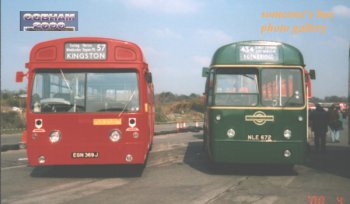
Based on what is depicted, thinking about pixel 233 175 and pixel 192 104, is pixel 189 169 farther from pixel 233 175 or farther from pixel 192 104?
pixel 192 104

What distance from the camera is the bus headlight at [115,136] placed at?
9.97 meters

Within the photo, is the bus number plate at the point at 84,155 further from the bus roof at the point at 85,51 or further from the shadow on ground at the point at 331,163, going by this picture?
the shadow on ground at the point at 331,163

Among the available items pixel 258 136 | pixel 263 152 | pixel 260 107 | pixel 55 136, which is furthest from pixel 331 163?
pixel 55 136

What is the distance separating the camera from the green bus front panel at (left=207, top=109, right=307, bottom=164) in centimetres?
1066

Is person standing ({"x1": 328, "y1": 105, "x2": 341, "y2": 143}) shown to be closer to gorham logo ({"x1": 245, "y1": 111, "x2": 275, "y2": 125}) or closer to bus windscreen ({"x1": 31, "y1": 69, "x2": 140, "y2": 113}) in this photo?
gorham logo ({"x1": 245, "y1": 111, "x2": 275, "y2": 125})

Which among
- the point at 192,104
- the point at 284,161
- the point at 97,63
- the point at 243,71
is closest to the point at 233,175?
the point at 284,161

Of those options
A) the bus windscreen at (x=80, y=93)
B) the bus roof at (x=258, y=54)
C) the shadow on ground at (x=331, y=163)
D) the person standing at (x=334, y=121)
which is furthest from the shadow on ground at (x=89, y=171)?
the person standing at (x=334, y=121)

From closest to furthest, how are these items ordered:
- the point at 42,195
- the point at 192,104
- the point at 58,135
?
1. the point at 42,195
2. the point at 58,135
3. the point at 192,104

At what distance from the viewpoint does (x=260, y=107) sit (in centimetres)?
1077

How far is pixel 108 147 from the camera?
32.7 ft

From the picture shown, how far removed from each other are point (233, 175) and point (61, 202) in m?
4.62

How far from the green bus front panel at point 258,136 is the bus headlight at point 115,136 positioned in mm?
2197

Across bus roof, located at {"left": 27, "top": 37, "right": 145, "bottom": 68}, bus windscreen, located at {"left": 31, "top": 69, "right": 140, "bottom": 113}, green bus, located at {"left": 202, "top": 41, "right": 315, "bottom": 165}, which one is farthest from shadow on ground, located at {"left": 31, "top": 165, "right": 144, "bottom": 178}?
bus roof, located at {"left": 27, "top": 37, "right": 145, "bottom": 68}

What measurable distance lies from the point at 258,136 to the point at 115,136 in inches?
125
